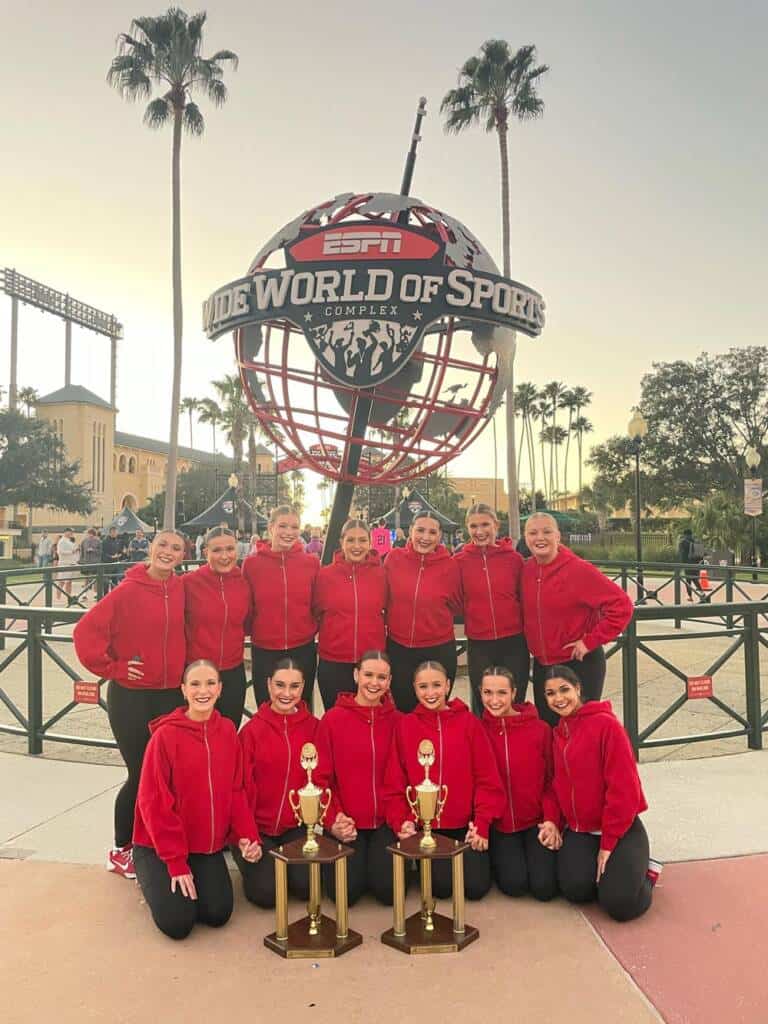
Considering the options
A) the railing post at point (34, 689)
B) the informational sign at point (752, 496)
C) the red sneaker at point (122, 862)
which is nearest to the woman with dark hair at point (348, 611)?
the red sneaker at point (122, 862)

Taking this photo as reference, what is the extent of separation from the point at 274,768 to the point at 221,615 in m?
0.87

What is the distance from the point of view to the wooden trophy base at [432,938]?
9.92ft

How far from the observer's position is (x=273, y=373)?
6457 mm

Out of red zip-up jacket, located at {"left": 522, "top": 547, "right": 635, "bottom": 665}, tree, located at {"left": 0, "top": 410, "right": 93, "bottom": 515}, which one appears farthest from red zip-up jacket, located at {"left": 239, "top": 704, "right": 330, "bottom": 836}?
tree, located at {"left": 0, "top": 410, "right": 93, "bottom": 515}

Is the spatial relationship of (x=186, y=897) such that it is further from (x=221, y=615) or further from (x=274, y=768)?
(x=221, y=615)

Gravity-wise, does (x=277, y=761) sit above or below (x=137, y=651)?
below

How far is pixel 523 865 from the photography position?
357 centimetres

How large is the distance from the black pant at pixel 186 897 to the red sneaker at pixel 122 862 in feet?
1.35

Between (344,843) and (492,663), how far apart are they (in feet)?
4.35

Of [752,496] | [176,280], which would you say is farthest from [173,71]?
[752,496]

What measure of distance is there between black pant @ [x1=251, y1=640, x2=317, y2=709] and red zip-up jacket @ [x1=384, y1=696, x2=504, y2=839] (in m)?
0.88

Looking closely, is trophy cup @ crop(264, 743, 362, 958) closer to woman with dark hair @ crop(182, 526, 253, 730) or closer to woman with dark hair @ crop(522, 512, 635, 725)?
woman with dark hair @ crop(182, 526, 253, 730)

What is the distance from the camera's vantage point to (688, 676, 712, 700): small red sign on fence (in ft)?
18.3

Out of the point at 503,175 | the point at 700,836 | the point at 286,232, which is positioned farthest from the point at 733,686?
the point at 503,175
